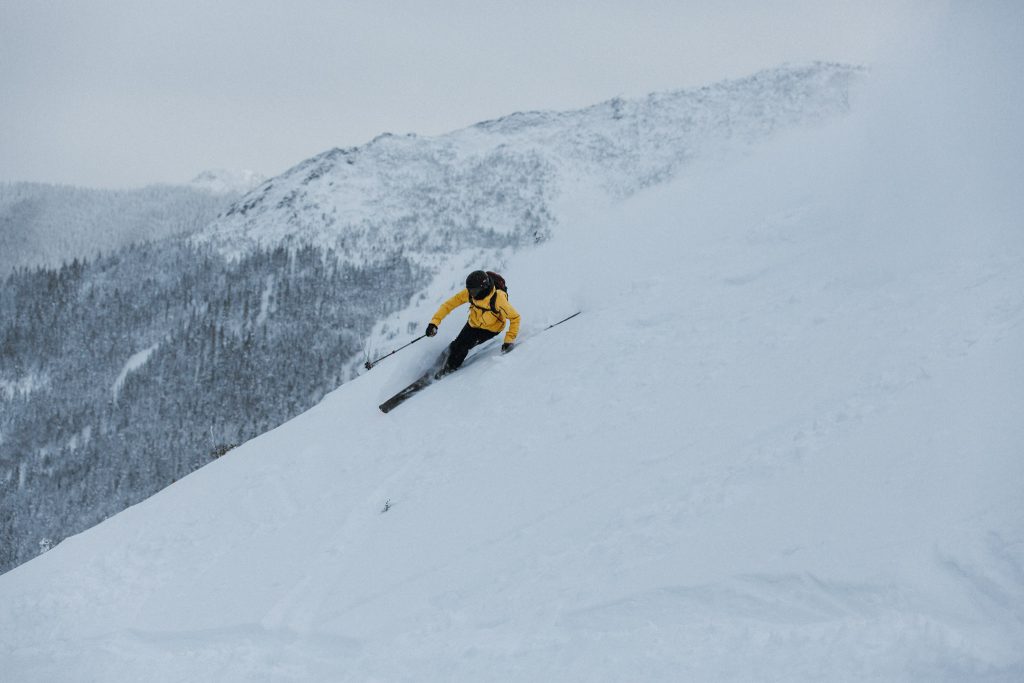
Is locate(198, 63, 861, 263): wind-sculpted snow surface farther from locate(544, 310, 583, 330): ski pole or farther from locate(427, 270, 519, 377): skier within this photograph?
locate(427, 270, 519, 377): skier

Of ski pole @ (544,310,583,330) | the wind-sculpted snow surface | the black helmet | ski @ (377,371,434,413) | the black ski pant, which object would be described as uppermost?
the wind-sculpted snow surface

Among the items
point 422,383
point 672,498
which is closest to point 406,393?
point 422,383

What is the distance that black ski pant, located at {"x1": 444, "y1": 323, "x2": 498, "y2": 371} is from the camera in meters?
9.34

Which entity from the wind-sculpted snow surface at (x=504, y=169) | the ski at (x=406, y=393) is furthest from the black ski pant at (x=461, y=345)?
the wind-sculpted snow surface at (x=504, y=169)

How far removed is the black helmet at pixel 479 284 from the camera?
8740mm

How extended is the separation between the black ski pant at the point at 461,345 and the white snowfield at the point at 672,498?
16.6 inches

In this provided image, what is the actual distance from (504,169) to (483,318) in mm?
60927

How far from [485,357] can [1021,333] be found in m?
6.60

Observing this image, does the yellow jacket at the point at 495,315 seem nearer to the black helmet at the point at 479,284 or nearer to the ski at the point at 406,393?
the black helmet at the point at 479,284

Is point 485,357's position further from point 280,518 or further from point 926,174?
point 926,174

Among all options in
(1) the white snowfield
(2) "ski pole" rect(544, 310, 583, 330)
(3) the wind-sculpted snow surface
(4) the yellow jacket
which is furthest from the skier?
(3) the wind-sculpted snow surface

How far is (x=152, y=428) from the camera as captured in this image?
50438 millimetres

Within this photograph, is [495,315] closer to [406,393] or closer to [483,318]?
[483,318]

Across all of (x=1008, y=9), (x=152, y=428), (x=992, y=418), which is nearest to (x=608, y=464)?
(x=992, y=418)
